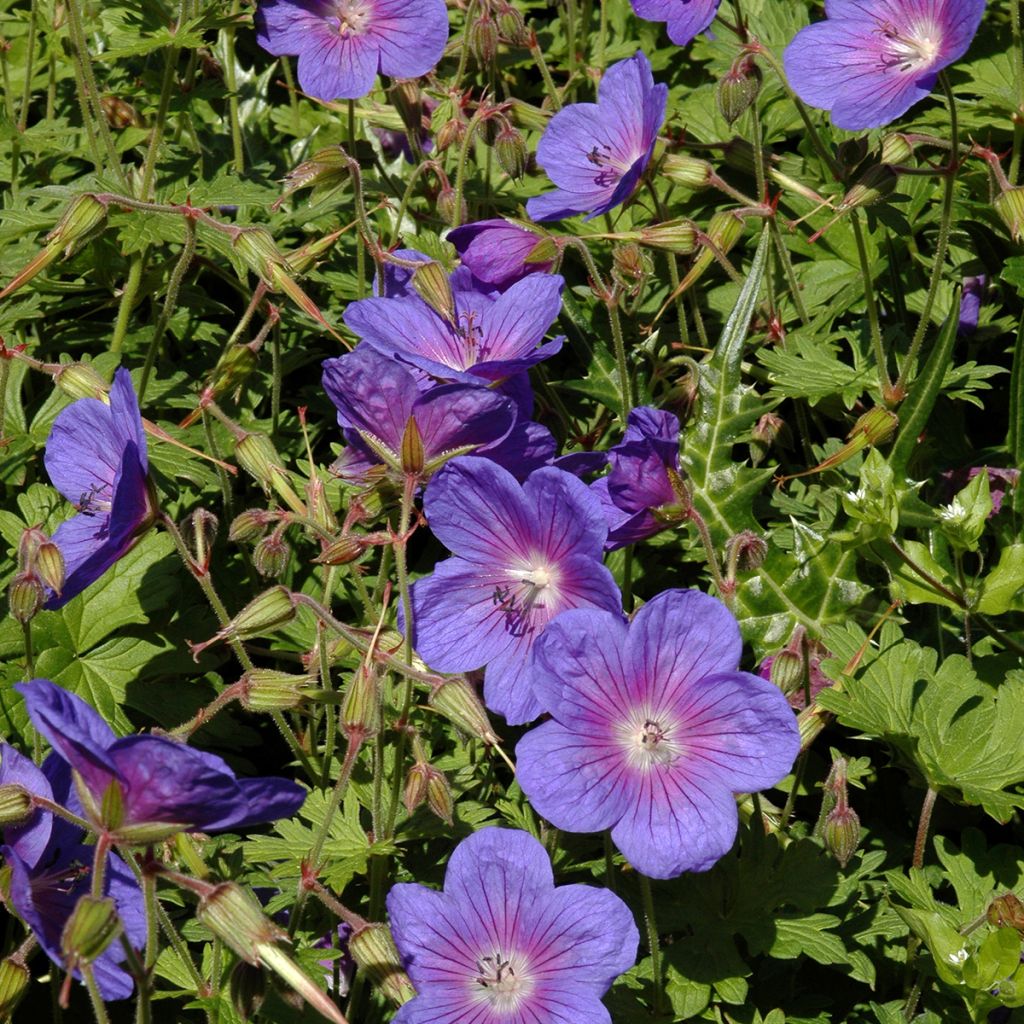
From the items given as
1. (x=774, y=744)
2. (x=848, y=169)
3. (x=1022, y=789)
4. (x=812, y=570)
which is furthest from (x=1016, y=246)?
(x=774, y=744)

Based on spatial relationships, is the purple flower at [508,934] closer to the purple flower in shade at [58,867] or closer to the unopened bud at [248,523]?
the purple flower in shade at [58,867]

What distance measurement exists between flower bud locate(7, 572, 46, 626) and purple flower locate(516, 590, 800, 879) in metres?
0.79

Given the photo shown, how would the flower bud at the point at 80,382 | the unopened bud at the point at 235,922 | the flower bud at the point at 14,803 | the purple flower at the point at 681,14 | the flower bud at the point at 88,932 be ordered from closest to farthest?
the flower bud at the point at 88,932 < the unopened bud at the point at 235,922 < the flower bud at the point at 14,803 < the flower bud at the point at 80,382 < the purple flower at the point at 681,14

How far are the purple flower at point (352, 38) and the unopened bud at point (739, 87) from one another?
604mm

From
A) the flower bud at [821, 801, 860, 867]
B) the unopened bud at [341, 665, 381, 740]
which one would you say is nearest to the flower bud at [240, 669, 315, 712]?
the unopened bud at [341, 665, 381, 740]

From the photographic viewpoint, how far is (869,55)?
8.00 ft

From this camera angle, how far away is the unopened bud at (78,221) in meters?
2.09

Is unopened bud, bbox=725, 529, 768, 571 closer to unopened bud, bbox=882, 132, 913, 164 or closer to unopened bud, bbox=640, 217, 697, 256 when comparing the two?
unopened bud, bbox=640, 217, 697, 256

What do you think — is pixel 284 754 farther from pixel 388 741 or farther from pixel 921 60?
pixel 921 60

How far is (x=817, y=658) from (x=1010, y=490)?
0.54 metres

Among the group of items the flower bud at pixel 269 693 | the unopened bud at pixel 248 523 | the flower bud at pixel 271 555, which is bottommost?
the flower bud at pixel 269 693

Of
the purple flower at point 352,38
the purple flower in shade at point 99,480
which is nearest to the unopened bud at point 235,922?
the purple flower in shade at point 99,480

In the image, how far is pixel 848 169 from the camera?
2.40m

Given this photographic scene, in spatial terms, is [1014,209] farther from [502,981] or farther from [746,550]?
[502,981]
